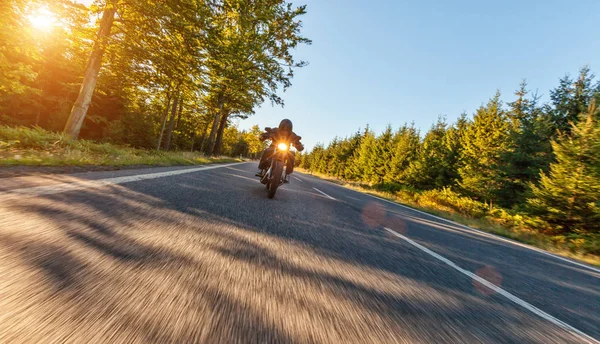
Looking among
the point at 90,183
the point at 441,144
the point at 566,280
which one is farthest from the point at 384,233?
the point at 441,144

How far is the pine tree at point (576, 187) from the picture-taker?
7855 mm

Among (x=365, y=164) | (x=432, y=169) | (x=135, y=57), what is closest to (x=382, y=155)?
(x=365, y=164)

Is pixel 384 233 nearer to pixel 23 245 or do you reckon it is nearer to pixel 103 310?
pixel 103 310

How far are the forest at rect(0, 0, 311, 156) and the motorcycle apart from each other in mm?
7229

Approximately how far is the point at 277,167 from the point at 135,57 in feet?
29.7

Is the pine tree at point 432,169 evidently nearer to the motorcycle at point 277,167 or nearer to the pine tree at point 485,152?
the pine tree at point 485,152

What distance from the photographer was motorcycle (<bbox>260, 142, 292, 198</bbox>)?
4.96 m

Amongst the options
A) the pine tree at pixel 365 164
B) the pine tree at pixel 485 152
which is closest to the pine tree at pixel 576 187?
the pine tree at pixel 485 152

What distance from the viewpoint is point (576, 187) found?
322 inches

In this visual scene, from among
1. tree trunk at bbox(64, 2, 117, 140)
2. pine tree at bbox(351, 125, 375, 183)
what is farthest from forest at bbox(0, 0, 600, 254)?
pine tree at bbox(351, 125, 375, 183)

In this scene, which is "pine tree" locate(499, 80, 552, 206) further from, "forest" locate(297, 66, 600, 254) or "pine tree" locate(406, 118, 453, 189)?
"pine tree" locate(406, 118, 453, 189)

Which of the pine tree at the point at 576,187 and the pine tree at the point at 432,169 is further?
the pine tree at the point at 432,169

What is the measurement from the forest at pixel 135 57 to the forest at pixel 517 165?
48.1 feet

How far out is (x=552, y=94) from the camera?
21828 millimetres
